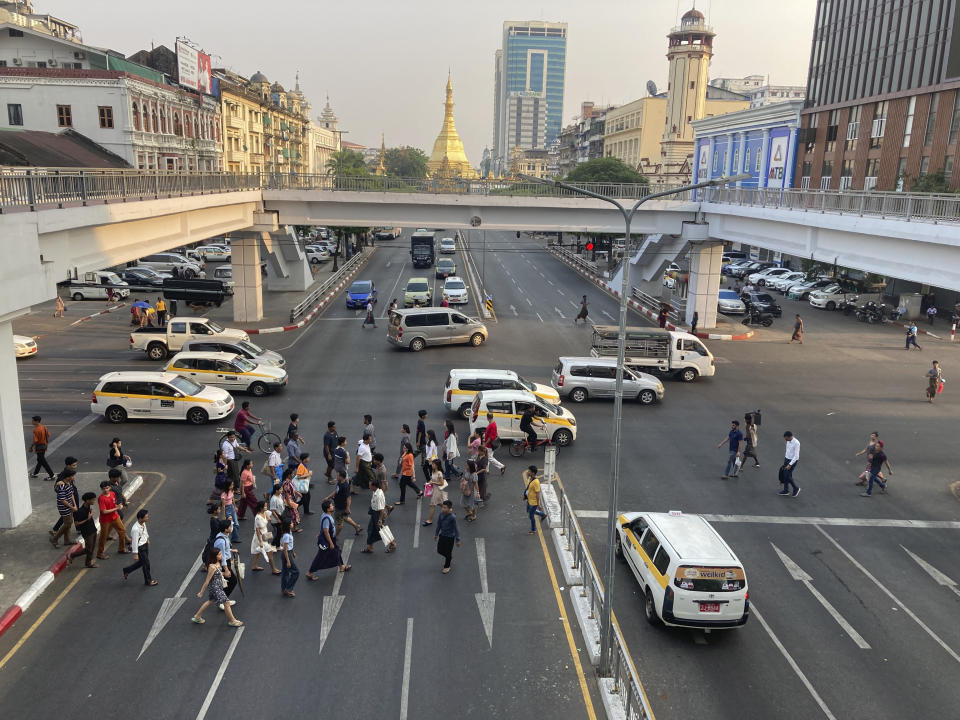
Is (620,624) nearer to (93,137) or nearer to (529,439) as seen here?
(529,439)

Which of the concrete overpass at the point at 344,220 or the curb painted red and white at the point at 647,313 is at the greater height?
the concrete overpass at the point at 344,220

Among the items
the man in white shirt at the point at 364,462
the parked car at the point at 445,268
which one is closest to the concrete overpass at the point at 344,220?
the man in white shirt at the point at 364,462

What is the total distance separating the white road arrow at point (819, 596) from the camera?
1220cm

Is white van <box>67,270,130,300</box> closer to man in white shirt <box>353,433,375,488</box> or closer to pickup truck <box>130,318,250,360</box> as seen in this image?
pickup truck <box>130,318,250,360</box>

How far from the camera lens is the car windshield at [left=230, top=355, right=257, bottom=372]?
25.6m

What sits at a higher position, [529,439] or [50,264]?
[50,264]

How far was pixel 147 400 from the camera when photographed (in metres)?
22.4

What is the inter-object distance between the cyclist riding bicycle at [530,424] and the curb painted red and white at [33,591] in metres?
10.8

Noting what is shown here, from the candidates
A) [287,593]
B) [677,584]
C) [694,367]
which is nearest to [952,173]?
[694,367]

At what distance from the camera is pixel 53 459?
1933 centimetres

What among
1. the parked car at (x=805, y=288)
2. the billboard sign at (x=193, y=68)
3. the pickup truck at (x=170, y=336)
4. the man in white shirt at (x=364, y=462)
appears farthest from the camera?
the billboard sign at (x=193, y=68)

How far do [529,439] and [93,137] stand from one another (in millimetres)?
43245

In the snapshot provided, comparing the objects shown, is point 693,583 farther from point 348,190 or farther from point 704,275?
point 704,275

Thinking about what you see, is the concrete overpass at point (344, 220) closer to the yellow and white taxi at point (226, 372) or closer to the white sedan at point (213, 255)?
the yellow and white taxi at point (226, 372)
